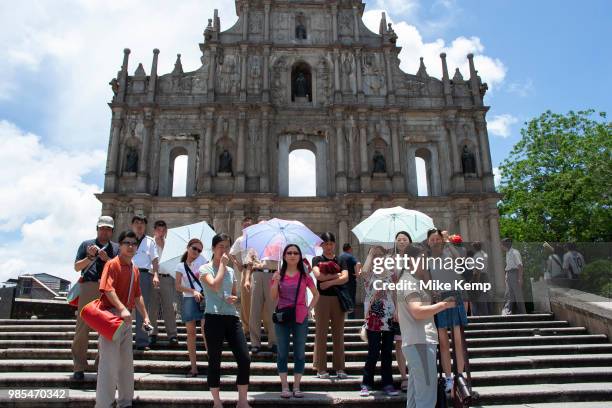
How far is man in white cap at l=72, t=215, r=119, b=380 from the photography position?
5.65 meters

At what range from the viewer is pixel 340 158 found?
19172 millimetres

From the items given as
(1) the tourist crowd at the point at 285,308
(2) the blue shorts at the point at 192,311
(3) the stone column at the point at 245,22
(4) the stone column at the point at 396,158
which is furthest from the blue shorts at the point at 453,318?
(3) the stone column at the point at 245,22

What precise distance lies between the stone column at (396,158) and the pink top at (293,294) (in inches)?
565

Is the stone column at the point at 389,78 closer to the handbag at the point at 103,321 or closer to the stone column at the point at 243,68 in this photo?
the stone column at the point at 243,68

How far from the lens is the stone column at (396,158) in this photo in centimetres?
1909

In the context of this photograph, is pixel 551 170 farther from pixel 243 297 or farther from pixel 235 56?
pixel 243 297

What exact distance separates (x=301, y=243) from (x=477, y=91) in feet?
55.6

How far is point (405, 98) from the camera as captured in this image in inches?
822

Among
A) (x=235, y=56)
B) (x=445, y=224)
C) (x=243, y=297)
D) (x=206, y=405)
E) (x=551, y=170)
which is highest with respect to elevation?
(x=235, y=56)

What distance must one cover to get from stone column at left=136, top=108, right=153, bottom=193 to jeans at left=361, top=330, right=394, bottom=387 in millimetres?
15462

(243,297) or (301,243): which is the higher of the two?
(301,243)

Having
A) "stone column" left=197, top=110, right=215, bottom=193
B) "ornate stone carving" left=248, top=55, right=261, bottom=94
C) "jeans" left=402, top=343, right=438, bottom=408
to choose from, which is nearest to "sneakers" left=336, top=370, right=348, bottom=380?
"jeans" left=402, top=343, right=438, bottom=408

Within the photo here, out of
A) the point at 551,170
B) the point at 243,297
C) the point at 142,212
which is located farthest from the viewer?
the point at 551,170

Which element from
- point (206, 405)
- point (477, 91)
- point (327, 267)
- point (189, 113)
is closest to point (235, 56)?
point (189, 113)
